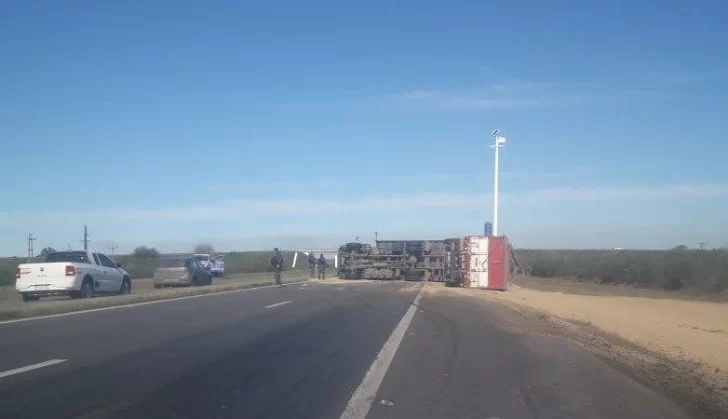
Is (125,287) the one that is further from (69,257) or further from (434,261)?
(434,261)

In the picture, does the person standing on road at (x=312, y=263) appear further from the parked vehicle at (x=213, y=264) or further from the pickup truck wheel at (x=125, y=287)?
the pickup truck wheel at (x=125, y=287)

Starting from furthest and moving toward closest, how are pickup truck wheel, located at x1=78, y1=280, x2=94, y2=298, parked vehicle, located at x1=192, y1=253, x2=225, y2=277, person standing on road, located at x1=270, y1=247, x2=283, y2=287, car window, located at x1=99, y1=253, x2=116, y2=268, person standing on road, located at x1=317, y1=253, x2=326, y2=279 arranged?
parked vehicle, located at x1=192, y1=253, x2=225, y2=277 < person standing on road, located at x1=317, y1=253, x2=326, y2=279 < person standing on road, located at x1=270, y1=247, x2=283, y2=287 < car window, located at x1=99, y1=253, x2=116, y2=268 < pickup truck wheel, located at x1=78, y1=280, x2=94, y2=298

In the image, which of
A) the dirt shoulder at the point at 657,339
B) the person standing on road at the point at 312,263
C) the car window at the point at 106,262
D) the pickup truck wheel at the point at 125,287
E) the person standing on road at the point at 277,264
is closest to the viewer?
the dirt shoulder at the point at 657,339

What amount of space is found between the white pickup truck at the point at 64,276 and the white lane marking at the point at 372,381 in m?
14.3

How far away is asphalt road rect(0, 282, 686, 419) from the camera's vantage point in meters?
8.88

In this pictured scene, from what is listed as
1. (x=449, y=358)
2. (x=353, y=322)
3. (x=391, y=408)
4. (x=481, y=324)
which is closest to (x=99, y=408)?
(x=391, y=408)

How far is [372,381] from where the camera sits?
10.7 m

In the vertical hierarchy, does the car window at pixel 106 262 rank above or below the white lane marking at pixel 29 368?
above

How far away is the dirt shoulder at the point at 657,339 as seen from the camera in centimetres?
1100

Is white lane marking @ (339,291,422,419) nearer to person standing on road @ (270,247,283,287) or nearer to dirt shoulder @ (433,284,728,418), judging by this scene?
dirt shoulder @ (433,284,728,418)

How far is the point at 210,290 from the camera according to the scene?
32.6 metres

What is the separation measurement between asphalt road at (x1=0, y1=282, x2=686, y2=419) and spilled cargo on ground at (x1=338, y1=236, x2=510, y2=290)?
18363 mm

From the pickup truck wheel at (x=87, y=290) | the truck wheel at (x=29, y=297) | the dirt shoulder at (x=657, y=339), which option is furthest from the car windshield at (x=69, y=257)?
the dirt shoulder at (x=657, y=339)

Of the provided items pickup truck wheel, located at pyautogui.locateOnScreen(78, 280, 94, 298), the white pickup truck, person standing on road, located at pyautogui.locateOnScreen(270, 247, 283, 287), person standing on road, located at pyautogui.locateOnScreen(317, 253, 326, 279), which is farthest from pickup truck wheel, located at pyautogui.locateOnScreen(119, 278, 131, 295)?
person standing on road, located at pyautogui.locateOnScreen(317, 253, 326, 279)
